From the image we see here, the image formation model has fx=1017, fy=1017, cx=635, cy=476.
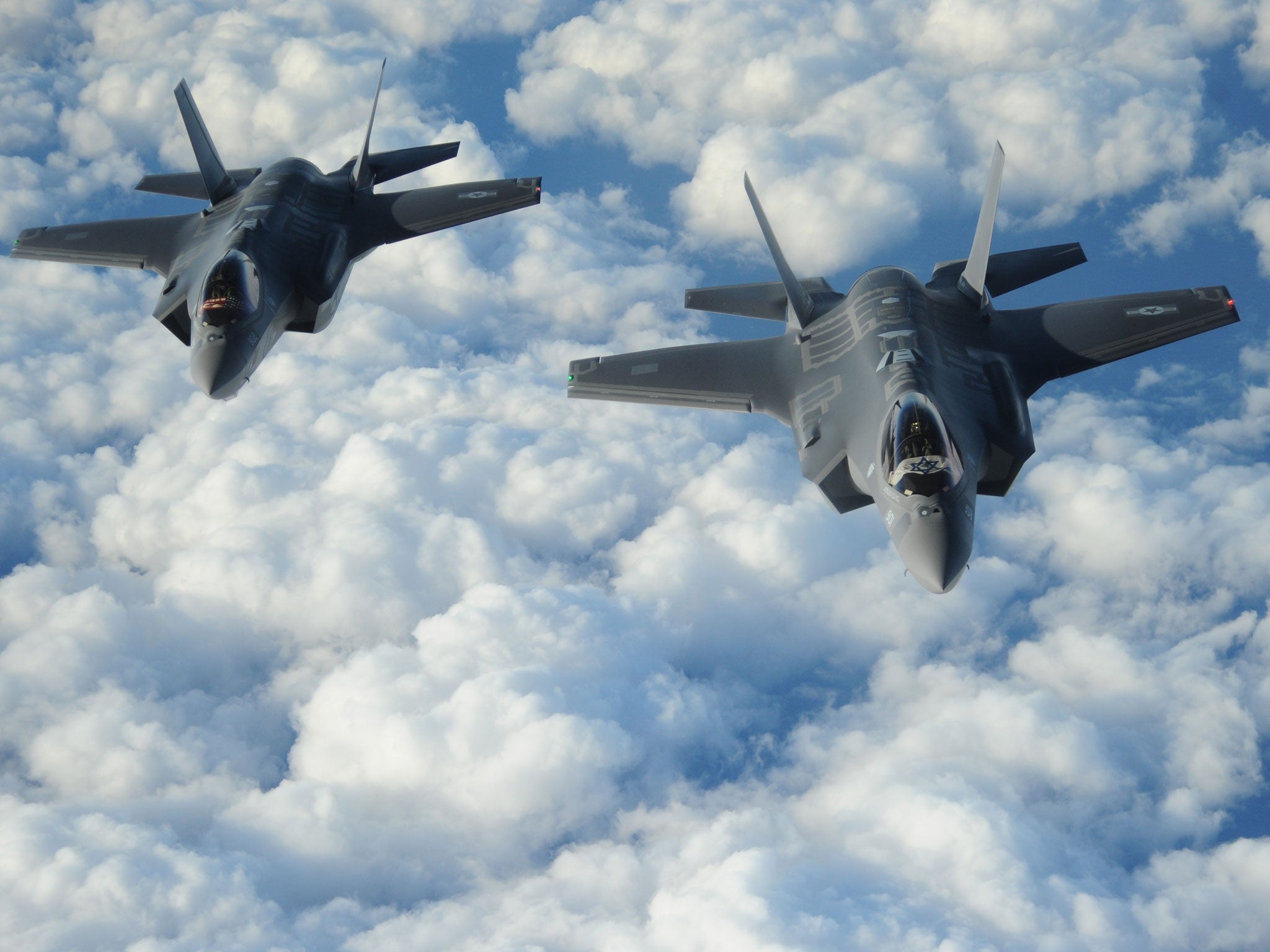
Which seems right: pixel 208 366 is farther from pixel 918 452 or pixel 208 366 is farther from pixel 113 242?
pixel 918 452

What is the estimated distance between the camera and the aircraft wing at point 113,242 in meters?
30.1

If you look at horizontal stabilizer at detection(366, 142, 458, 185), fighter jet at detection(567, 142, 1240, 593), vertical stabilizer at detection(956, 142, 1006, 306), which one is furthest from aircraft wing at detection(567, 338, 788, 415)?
horizontal stabilizer at detection(366, 142, 458, 185)

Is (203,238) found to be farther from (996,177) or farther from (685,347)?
(996,177)

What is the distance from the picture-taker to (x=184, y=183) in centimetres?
3209

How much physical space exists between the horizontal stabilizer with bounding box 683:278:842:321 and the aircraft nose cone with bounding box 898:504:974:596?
10.2 meters

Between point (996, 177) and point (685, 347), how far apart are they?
8.74 metres

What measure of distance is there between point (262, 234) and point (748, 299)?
13.4 m

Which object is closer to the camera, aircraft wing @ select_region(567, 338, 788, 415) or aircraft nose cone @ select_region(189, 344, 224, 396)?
aircraft nose cone @ select_region(189, 344, 224, 396)

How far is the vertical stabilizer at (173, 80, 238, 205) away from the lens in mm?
30406

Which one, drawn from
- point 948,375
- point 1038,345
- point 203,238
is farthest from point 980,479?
point 203,238

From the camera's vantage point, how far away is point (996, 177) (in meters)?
24.9

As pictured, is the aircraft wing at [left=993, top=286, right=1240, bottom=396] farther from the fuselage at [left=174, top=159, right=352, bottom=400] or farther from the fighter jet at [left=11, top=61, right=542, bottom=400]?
the fuselage at [left=174, top=159, right=352, bottom=400]

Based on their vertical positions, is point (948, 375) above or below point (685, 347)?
below

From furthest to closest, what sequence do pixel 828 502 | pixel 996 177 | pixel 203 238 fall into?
pixel 203 238, pixel 996 177, pixel 828 502
